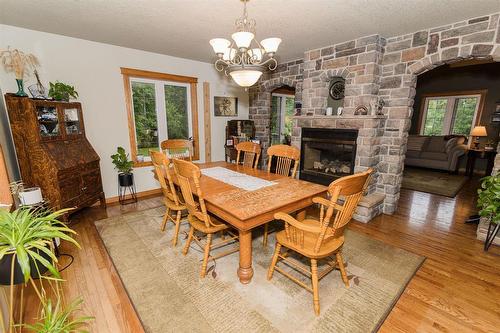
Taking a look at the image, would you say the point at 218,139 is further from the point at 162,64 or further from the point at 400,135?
the point at 400,135

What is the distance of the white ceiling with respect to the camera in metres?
2.30

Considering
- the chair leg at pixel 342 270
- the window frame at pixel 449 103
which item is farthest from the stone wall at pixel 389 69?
the window frame at pixel 449 103

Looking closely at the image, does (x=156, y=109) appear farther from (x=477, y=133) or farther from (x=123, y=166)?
(x=477, y=133)

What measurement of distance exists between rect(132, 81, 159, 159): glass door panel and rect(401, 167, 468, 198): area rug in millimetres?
5202

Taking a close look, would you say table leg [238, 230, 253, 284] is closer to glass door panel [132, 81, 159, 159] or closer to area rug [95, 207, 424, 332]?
area rug [95, 207, 424, 332]

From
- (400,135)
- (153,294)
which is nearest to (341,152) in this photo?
(400,135)

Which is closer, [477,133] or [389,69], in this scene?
[389,69]

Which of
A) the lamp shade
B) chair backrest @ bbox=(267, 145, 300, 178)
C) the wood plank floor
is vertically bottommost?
the wood plank floor

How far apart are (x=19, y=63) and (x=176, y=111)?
88.2 inches

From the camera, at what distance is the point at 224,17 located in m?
2.58

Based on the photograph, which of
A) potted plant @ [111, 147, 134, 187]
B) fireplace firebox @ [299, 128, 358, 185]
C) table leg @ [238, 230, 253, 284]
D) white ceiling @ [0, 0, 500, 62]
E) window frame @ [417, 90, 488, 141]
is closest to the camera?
table leg @ [238, 230, 253, 284]

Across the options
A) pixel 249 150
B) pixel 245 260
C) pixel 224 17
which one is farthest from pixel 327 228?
pixel 224 17

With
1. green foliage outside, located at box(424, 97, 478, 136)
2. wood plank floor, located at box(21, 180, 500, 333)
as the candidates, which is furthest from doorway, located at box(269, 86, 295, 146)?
wood plank floor, located at box(21, 180, 500, 333)

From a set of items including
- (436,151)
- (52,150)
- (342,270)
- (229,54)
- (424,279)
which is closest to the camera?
(342,270)
